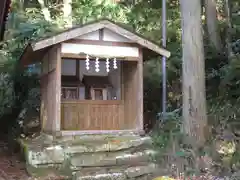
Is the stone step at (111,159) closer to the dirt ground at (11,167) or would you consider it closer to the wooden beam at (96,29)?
the dirt ground at (11,167)

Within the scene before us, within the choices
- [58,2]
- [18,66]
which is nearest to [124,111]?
[18,66]

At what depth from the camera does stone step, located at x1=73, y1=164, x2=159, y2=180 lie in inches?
296

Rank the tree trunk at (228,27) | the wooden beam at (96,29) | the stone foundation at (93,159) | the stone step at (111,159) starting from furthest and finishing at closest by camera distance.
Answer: the tree trunk at (228,27) < the wooden beam at (96,29) < the stone step at (111,159) < the stone foundation at (93,159)

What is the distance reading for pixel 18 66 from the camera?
14.2 m

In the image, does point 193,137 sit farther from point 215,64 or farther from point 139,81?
point 215,64

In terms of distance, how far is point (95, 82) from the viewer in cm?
1198

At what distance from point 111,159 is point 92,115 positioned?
2837mm

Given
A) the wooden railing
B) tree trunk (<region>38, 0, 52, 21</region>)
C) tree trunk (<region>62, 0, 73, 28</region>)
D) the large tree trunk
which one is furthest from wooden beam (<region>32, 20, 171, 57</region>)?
tree trunk (<region>38, 0, 52, 21</region>)

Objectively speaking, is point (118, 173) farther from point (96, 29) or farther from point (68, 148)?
point (96, 29)

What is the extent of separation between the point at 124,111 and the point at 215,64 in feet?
13.5

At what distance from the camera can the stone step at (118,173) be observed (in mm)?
7523

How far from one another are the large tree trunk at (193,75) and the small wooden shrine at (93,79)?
189cm

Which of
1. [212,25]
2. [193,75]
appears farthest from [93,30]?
[212,25]

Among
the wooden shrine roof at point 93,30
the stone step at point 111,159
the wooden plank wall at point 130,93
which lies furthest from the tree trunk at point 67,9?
the stone step at point 111,159
